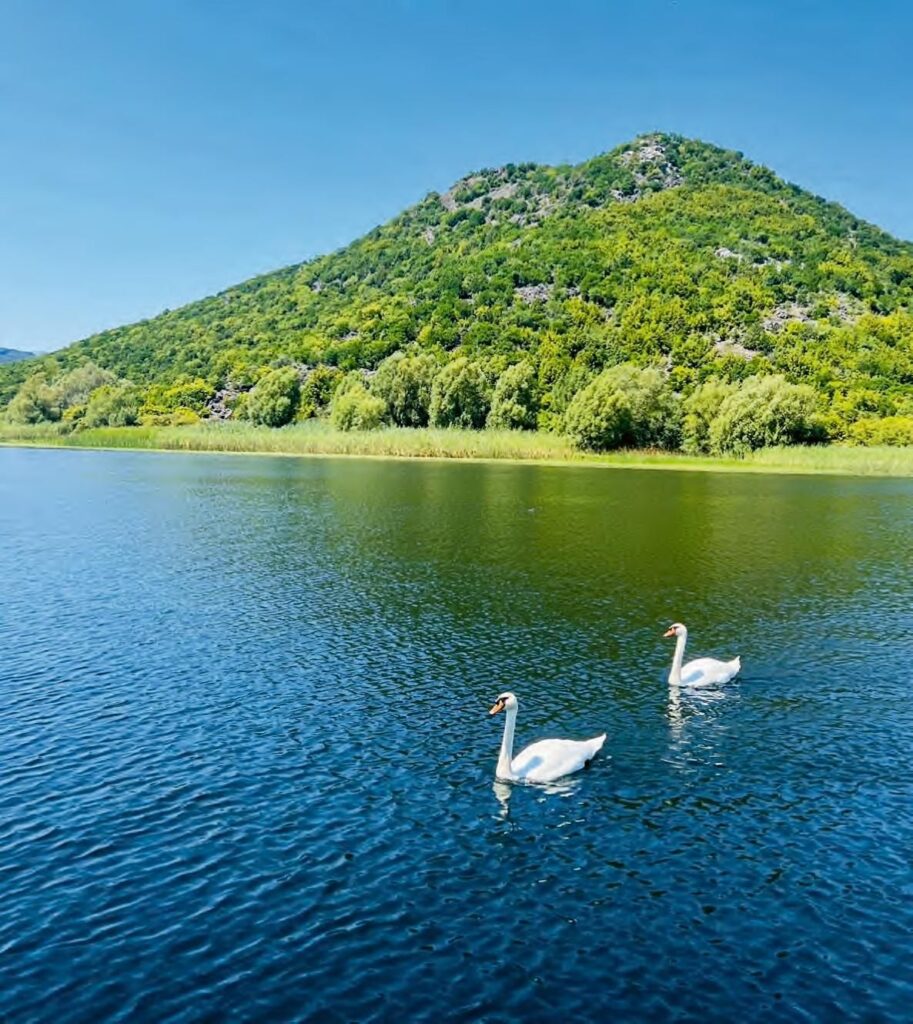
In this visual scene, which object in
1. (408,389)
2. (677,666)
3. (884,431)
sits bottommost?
(677,666)

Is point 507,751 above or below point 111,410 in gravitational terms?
below

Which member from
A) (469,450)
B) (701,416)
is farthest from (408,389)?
(701,416)

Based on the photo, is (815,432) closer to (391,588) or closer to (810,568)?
(810,568)

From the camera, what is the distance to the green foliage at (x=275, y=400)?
525 feet

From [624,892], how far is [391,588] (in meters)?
22.6

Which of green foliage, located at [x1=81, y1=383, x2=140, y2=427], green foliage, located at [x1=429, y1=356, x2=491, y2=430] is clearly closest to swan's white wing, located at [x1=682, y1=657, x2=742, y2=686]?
green foliage, located at [x1=429, y1=356, x2=491, y2=430]

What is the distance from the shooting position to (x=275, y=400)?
160 m

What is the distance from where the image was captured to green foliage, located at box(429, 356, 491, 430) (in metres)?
138

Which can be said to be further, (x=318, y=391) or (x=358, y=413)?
(x=318, y=391)

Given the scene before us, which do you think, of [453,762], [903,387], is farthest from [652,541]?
[903,387]

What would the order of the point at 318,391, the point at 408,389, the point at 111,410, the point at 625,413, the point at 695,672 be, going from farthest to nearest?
1. the point at 318,391
2. the point at 111,410
3. the point at 408,389
4. the point at 625,413
5. the point at 695,672

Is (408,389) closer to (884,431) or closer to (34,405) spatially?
(884,431)

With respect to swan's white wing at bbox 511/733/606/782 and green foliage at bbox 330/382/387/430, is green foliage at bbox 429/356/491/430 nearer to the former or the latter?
green foliage at bbox 330/382/387/430

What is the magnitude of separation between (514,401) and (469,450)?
27.6 metres
